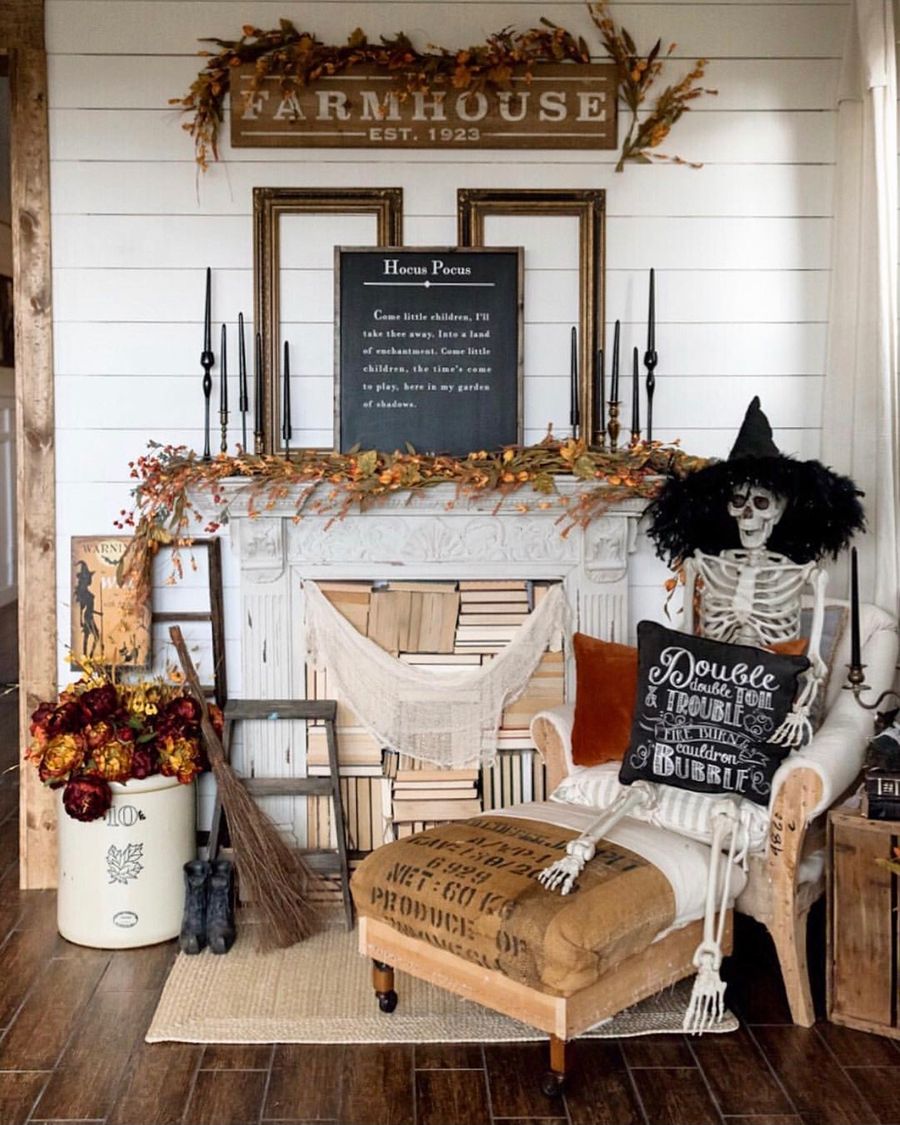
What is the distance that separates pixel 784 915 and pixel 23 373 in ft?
8.55

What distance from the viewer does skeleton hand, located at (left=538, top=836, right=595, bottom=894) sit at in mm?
2760

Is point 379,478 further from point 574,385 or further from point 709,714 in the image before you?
point 709,714

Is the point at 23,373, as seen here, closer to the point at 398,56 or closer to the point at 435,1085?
the point at 398,56

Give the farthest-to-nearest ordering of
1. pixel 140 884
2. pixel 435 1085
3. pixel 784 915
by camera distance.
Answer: pixel 140 884 < pixel 784 915 < pixel 435 1085

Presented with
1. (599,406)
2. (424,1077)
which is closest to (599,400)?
(599,406)

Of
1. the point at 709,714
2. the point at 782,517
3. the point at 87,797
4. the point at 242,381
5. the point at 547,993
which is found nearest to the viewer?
the point at 547,993

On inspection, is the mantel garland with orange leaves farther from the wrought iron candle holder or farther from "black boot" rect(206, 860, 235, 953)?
"black boot" rect(206, 860, 235, 953)

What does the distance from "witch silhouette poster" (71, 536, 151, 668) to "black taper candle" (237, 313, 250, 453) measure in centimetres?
49

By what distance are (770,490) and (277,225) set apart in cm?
164

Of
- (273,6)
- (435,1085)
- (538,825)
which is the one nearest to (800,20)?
(273,6)

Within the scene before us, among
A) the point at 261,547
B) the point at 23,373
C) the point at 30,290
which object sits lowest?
the point at 261,547

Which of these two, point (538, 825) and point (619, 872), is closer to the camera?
point (619, 872)

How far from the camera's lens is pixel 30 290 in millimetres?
3869

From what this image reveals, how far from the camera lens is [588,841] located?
288 centimetres
